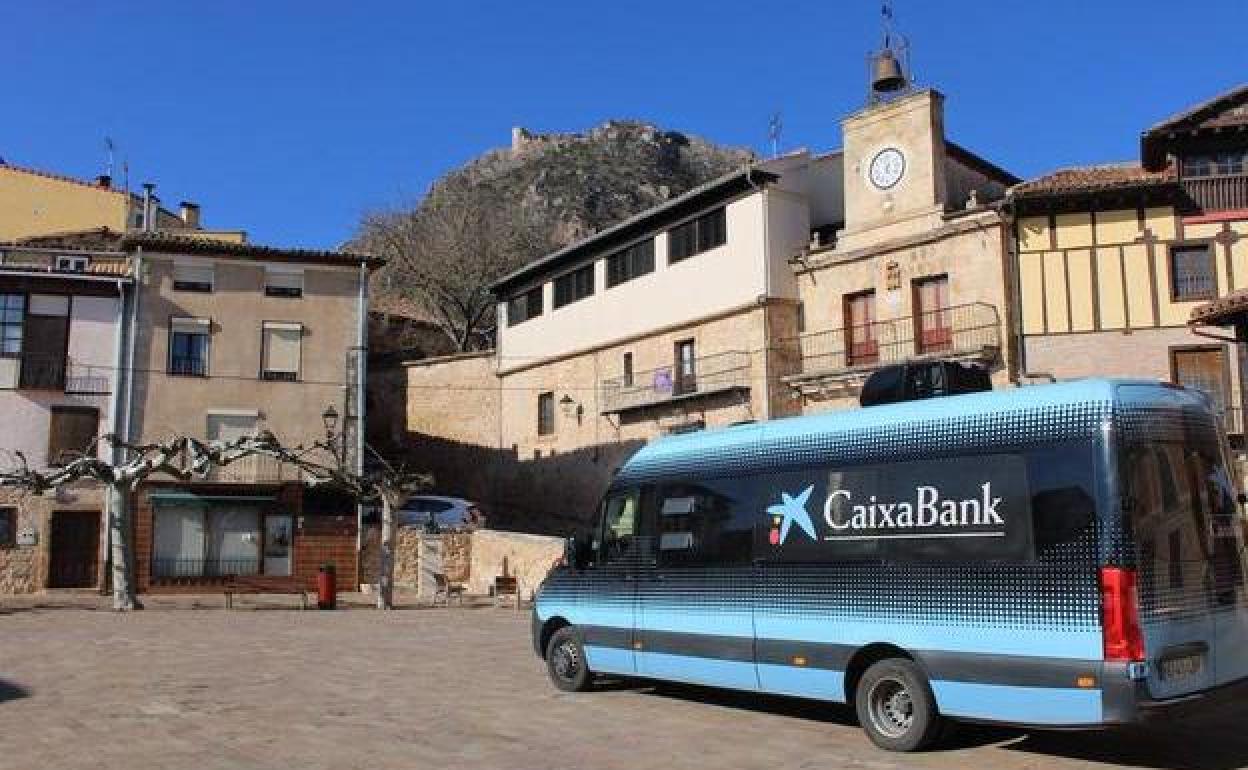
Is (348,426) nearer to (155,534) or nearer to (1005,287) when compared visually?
(155,534)

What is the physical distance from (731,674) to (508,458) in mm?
31756

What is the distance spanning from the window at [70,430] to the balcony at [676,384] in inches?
589

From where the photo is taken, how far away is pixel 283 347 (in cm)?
3347

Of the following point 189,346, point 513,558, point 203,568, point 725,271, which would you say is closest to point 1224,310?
point 725,271

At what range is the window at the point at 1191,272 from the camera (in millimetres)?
24938

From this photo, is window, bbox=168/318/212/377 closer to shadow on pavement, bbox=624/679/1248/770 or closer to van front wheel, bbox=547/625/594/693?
van front wheel, bbox=547/625/594/693

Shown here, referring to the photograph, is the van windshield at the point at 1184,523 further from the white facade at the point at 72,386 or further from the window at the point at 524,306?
the window at the point at 524,306

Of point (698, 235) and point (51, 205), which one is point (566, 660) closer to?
point (698, 235)

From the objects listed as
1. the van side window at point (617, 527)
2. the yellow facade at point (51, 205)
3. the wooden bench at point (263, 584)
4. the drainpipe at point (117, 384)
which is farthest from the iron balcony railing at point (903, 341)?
the yellow facade at point (51, 205)

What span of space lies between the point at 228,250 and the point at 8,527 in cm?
968

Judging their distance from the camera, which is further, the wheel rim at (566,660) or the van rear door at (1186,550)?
the wheel rim at (566,660)

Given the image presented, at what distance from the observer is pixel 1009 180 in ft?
109

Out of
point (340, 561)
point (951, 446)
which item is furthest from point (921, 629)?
point (340, 561)

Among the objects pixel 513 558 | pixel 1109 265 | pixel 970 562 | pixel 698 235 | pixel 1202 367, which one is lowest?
pixel 513 558
